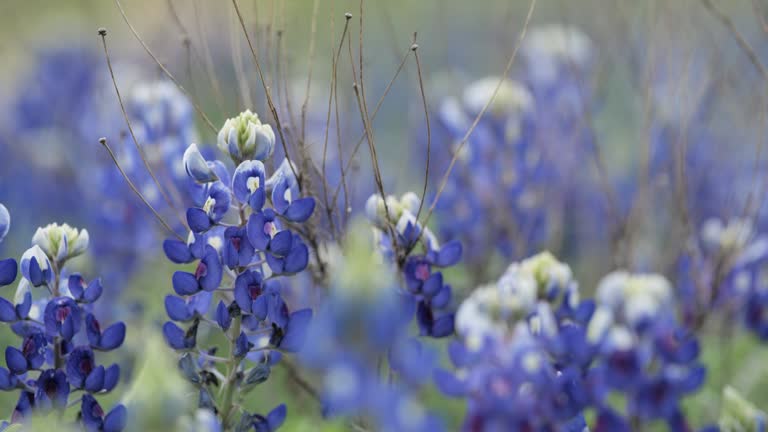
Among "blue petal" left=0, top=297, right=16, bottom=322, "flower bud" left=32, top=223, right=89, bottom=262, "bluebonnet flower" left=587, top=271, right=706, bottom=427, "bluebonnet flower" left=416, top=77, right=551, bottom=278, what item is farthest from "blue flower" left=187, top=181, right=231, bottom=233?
"bluebonnet flower" left=416, top=77, right=551, bottom=278

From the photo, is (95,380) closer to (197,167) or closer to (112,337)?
(112,337)

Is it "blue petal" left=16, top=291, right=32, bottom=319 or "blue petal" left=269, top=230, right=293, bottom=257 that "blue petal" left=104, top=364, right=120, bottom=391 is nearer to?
"blue petal" left=16, top=291, right=32, bottom=319

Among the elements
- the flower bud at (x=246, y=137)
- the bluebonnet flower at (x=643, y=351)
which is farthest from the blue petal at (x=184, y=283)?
the bluebonnet flower at (x=643, y=351)

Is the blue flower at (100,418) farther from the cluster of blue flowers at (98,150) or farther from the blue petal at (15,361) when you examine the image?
the cluster of blue flowers at (98,150)

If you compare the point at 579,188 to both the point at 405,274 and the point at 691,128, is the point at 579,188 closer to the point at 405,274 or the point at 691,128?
the point at 691,128

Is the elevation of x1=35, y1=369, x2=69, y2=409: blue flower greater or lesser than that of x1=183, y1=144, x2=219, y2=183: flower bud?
lesser

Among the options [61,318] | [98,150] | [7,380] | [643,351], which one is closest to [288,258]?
[61,318]
